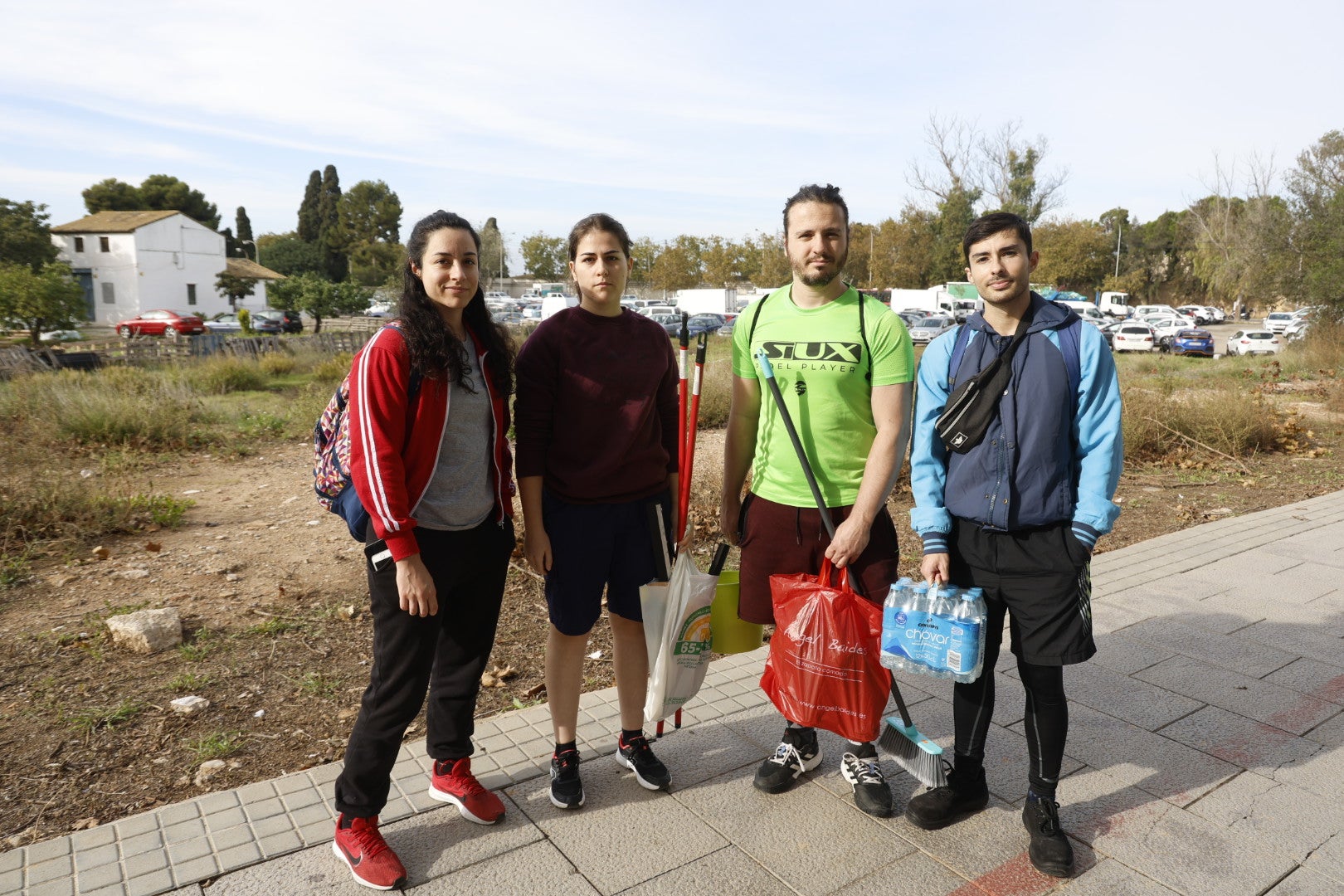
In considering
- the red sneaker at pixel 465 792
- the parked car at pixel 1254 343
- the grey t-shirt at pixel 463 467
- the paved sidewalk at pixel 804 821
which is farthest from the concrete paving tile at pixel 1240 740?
the parked car at pixel 1254 343

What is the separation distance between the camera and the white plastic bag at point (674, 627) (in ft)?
10.3

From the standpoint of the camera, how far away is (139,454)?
9648 mm

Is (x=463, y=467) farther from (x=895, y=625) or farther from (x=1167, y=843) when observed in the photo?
(x=1167, y=843)

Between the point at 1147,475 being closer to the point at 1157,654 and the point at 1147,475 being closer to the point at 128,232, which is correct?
the point at 1157,654

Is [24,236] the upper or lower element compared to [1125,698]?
upper

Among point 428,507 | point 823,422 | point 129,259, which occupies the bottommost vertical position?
point 428,507

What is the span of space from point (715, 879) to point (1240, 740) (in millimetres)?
2379

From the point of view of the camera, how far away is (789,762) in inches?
130

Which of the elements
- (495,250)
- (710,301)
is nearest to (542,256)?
(495,250)

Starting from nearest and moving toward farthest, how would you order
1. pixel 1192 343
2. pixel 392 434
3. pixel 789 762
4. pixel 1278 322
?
1. pixel 392 434
2. pixel 789 762
3. pixel 1192 343
4. pixel 1278 322

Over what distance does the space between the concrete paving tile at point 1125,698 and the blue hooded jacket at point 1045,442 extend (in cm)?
161

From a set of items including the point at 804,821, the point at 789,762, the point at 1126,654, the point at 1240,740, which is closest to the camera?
the point at 804,821

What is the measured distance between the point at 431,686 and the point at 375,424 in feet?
3.46

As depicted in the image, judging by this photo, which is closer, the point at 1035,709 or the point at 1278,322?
the point at 1035,709
